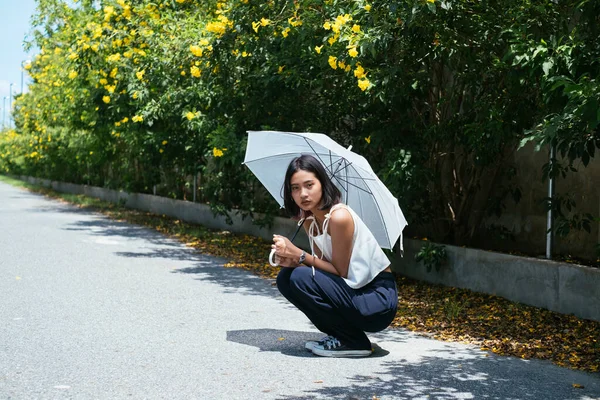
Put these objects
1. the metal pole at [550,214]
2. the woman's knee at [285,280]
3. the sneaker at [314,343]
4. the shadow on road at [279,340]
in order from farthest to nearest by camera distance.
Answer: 1. the metal pole at [550,214]
2. the shadow on road at [279,340]
3. the sneaker at [314,343]
4. the woman's knee at [285,280]

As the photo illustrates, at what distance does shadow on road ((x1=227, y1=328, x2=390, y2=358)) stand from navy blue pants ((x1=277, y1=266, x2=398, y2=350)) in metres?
0.37

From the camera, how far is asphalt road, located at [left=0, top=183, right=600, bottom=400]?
504cm

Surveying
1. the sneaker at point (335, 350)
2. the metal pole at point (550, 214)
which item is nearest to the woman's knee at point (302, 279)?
the sneaker at point (335, 350)

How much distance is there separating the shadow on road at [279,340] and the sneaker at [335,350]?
2.4 inches

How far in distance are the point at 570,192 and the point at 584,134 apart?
8.66 feet

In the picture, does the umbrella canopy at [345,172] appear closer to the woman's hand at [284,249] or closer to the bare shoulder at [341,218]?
the bare shoulder at [341,218]

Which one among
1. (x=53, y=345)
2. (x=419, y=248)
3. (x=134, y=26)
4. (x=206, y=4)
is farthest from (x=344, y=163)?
(x=134, y=26)

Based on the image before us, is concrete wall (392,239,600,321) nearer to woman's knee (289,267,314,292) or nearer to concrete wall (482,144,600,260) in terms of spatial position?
concrete wall (482,144,600,260)

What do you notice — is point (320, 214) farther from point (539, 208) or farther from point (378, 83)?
point (539, 208)

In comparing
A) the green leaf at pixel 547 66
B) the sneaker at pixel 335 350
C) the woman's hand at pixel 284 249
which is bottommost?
the sneaker at pixel 335 350

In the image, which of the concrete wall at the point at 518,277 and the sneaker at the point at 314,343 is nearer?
the sneaker at the point at 314,343

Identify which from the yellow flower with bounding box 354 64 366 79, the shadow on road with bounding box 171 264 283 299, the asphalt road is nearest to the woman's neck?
the asphalt road

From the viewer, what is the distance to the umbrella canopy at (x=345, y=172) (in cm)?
594

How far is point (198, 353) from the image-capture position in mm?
5969
